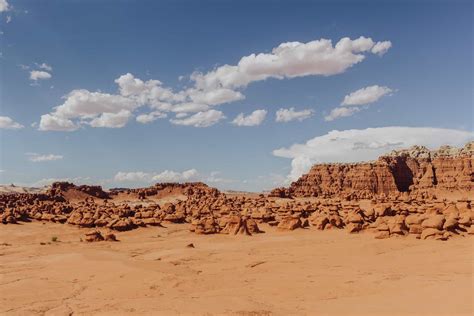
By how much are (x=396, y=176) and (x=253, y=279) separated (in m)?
96.2

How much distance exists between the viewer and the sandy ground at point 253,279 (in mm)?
11133

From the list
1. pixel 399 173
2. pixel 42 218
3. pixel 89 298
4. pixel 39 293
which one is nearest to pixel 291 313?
pixel 89 298

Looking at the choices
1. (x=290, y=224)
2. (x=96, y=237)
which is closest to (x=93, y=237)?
(x=96, y=237)

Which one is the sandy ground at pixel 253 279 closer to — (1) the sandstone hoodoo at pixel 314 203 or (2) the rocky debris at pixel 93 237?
(2) the rocky debris at pixel 93 237

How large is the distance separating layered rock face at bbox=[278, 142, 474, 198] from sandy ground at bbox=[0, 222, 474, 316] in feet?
238

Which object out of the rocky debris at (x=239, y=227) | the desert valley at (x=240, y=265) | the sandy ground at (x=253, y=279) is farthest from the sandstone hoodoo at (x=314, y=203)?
the sandy ground at (x=253, y=279)

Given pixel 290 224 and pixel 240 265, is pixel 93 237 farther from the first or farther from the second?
pixel 240 265

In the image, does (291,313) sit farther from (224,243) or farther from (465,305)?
(224,243)

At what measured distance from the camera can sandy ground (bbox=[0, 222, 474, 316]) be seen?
1113cm

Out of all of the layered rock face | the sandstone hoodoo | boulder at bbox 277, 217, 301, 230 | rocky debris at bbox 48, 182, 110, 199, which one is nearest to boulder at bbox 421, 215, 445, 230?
the sandstone hoodoo

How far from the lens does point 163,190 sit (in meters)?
84.6

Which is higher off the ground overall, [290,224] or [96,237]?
[290,224]

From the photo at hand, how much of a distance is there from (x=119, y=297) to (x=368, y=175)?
93.2 metres

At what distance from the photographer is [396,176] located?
103m
